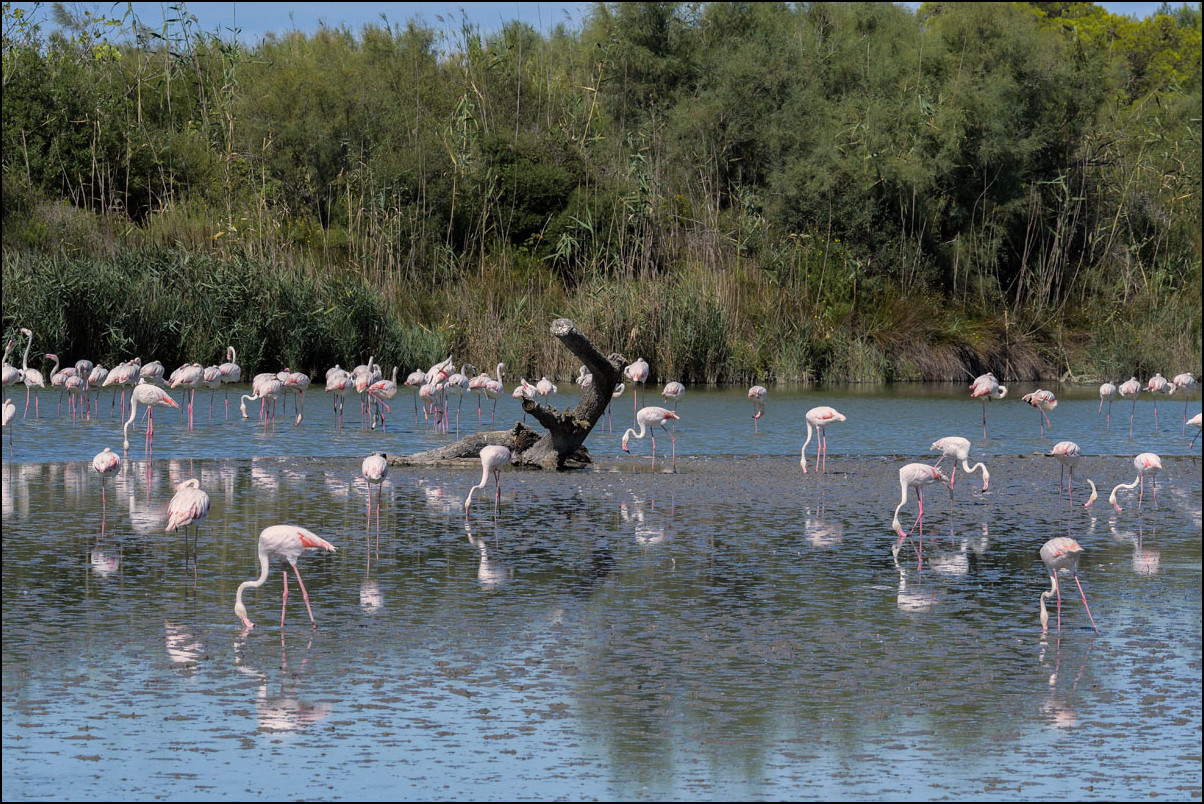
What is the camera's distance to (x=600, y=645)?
23.6 ft

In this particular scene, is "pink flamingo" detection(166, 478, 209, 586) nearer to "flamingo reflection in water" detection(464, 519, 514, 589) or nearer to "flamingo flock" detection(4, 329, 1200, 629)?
"flamingo flock" detection(4, 329, 1200, 629)

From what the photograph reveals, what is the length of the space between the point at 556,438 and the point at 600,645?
23.4ft

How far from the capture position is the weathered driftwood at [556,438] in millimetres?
14055

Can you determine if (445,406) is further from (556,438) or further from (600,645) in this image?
(600,645)

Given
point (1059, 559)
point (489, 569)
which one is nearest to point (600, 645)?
point (489, 569)

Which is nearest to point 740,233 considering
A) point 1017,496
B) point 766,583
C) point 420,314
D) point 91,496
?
point 420,314

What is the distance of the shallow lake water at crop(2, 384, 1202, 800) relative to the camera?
531 centimetres

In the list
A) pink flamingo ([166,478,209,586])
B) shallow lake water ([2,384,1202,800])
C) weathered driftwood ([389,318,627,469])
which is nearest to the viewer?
shallow lake water ([2,384,1202,800])

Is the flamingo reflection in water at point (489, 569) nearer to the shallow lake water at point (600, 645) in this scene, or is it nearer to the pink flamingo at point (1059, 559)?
the shallow lake water at point (600, 645)

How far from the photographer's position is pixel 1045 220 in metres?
31.5

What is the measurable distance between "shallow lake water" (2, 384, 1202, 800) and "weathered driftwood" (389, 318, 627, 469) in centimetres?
60

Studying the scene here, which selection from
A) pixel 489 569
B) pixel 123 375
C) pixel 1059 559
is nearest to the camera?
pixel 1059 559

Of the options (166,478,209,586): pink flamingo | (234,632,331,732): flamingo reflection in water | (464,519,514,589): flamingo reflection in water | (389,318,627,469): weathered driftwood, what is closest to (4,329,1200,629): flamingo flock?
(166,478,209,586): pink flamingo

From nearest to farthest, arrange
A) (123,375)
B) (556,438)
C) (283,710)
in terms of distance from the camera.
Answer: (283,710) → (556,438) → (123,375)
